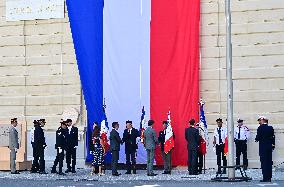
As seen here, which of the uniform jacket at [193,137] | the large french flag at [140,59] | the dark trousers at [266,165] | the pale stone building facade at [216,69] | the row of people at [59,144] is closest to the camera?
the dark trousers at [266,165]

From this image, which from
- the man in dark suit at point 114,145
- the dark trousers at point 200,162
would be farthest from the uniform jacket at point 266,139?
the man in dark suit at point 114,145

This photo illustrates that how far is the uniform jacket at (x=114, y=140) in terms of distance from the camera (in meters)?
21.0

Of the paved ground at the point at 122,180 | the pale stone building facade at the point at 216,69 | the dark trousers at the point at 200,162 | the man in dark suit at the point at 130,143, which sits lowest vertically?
the paved ground at the point at 122,180

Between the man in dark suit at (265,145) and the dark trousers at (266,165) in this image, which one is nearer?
the dark trousers at (266,165)

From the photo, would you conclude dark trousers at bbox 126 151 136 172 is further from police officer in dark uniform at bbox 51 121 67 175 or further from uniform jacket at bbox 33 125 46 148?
uniform jacket at bbox 33 125 46 148

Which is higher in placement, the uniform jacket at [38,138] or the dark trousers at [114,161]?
the uniform jacket at [38,138]

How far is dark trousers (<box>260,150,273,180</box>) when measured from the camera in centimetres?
1720

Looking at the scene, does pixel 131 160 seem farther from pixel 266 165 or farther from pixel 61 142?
pixel 266 165

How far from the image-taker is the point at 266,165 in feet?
56.8

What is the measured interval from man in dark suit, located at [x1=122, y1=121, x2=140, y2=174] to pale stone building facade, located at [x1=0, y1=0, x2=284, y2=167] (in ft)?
10.9

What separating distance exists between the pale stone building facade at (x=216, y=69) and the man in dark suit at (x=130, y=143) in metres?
3.34

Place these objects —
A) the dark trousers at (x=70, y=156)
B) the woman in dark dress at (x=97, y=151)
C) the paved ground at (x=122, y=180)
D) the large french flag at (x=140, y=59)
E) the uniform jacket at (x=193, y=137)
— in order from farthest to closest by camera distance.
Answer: the large french flag at (x=140, y=59), the dark trousers at (x=70, y=156), the woman in dark dress at (x=97, y=151), the uniform jacket at (x=193, y=137), the paved ground at (x=122, y=180)

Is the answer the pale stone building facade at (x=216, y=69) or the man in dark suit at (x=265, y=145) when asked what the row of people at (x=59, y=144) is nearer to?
the pale stone building facade at (x=216, y=69)

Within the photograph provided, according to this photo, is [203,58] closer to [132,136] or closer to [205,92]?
[205,92]
